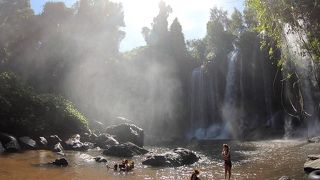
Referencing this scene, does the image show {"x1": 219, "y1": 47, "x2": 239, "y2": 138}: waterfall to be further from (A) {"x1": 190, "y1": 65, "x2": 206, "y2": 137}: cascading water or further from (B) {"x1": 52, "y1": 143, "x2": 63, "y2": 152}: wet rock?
(B) {"x1": 52, "y1": 143, "x2": 63, "y2": 152}: wet rock

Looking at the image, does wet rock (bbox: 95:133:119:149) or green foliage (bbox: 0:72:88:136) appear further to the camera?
wet rock (bbox: 95:133:119:149)

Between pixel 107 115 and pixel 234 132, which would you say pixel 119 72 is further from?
pixel 234 132

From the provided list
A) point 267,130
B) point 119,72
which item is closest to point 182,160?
point 267,130

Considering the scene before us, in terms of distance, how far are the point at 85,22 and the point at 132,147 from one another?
32.9 m

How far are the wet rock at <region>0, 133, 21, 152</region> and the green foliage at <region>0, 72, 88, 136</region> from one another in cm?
319

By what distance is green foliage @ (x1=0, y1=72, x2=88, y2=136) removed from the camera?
32.1 meters

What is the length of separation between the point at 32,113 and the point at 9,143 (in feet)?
21.6

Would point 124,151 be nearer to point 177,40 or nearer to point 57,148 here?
point 57,148

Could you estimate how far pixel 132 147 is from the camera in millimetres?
28750

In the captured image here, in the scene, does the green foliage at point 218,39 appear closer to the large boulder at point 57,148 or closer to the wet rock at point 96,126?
the wet rock at point 96,126

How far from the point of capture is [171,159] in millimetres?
23109

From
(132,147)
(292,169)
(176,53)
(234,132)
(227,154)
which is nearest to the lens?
(227,154)

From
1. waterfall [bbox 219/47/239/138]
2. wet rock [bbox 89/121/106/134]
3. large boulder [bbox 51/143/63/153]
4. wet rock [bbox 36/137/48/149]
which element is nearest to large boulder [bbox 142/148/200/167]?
large boulder [bbox 51/143/63/153]

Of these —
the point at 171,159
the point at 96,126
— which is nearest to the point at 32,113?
the point at 96,126
